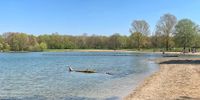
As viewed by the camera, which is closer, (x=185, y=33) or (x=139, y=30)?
(x=185, y=33)

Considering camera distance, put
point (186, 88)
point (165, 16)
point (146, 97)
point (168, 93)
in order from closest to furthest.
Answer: point (146, 97)
point (168, 93)
point (186, 88)
point (165, 16)

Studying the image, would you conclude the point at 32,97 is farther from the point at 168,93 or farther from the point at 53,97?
the point at 168,93

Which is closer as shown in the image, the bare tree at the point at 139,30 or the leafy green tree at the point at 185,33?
the leafy green tree at the point at 185,33

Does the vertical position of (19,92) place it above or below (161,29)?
below

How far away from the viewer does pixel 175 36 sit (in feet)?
440

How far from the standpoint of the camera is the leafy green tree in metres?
129

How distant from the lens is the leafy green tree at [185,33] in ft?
423

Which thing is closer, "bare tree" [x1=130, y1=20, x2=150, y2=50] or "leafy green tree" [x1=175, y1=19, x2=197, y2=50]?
"leafy green tree" [x1=175, y1=19, x2=197, y2=50]

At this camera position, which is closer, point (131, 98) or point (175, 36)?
point (131, 98)

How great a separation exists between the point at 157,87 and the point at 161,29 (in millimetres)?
121127

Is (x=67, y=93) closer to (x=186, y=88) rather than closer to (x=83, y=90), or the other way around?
(x=83, y=90)

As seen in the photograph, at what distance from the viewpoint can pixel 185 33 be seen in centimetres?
12862

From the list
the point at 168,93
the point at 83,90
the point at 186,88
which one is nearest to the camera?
the point at 168,93

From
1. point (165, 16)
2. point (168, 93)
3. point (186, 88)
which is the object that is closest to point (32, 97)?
point (168, 93)
